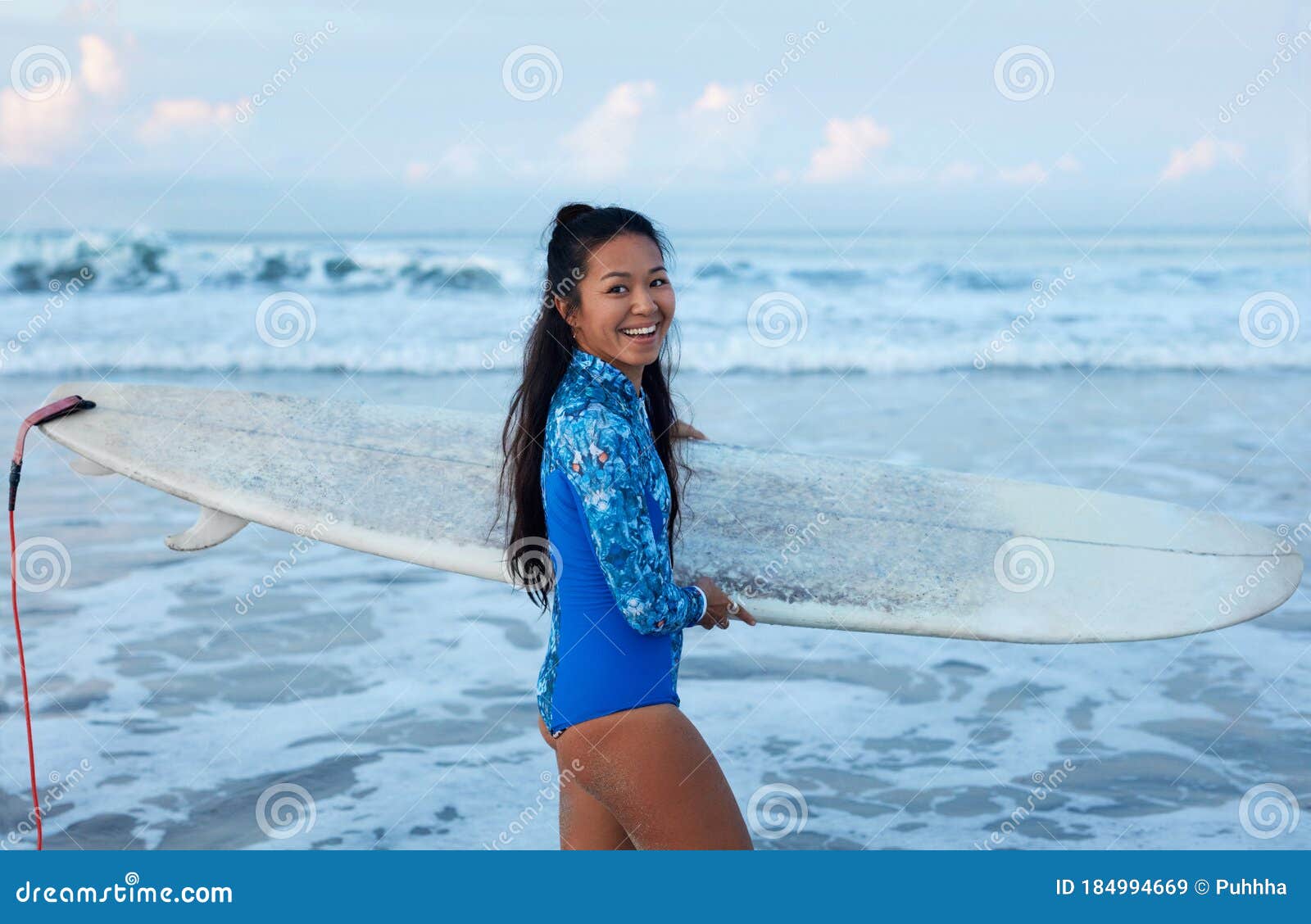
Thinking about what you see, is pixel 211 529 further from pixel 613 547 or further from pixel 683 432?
pixel 613 547

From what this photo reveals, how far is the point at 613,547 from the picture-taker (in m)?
1.62

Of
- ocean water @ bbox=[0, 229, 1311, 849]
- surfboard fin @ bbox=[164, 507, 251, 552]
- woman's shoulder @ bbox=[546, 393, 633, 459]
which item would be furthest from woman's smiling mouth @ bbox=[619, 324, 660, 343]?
surfboard fin @ bbox=[164, 507, 251, 552]

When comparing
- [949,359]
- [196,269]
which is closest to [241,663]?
[949,359]

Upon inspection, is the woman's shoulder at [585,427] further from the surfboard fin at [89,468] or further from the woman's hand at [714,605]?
the surfboard fin at [89,468]

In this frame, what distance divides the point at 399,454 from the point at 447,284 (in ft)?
37.1

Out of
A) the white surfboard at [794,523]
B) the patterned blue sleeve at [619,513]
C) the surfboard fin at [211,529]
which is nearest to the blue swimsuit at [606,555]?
the patterned blue sleeve at [619,513]

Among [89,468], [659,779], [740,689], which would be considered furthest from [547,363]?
[740,689]

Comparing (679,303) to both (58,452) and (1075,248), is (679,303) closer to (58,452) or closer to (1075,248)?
(58,452)

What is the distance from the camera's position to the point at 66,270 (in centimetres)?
1473

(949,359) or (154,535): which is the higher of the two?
(949,359)

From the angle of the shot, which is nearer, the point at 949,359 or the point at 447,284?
the point at 949,359

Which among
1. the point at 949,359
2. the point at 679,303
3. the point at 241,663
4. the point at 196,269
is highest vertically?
the point at 196,269

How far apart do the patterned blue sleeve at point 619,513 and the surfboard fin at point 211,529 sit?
64.7 inches

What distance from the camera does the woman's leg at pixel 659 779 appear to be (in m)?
1.67
